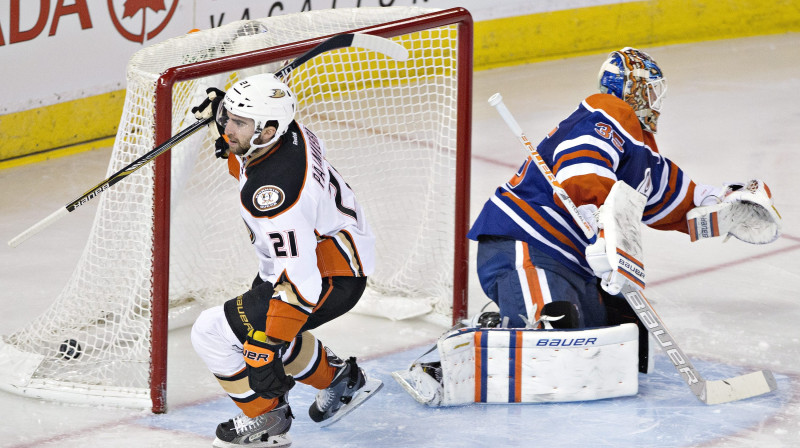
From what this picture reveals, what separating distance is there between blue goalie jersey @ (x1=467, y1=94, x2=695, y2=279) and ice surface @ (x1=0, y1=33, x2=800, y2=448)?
46cm

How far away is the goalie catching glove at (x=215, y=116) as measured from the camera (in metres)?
2.78

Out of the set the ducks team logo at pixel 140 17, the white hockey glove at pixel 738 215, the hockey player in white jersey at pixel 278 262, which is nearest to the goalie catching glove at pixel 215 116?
the hockey player in white jersey at pixel 278 262

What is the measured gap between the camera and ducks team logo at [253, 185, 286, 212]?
263cm

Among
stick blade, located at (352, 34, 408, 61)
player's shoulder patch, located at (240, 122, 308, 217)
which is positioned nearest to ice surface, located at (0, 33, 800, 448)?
player's shoulder patch, located at (240, 122, 308, 217)

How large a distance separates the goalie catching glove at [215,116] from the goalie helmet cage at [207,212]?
0.13 m

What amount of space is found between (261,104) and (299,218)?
27 cm

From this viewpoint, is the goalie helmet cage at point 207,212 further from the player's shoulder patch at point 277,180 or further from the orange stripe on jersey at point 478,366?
the orange stripe on jersey at point 478,366

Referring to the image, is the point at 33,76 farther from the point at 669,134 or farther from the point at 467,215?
the point at 669,134

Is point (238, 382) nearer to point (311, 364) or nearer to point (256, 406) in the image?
point (256, 406)

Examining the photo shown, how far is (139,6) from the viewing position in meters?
5.62

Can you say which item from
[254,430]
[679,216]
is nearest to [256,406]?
[254,430]

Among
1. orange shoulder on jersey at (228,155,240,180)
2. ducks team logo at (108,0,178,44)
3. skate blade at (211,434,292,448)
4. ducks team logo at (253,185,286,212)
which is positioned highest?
ducks team logo at (108,0,178,44)

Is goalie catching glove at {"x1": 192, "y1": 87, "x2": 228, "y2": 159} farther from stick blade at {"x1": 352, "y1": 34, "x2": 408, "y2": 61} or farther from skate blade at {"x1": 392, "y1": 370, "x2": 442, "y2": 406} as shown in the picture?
skate blade at {"x1": 392, "y1": 370, "x2": 442, "y2": 406}

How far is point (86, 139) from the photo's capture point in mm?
5758
